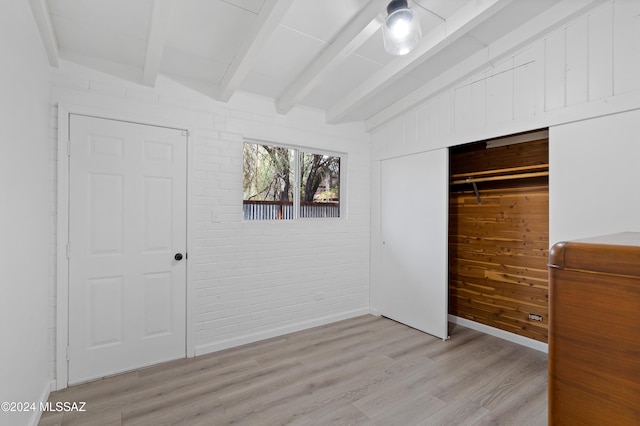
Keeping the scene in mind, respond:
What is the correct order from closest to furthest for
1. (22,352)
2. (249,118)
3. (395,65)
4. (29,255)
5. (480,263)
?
1. (22,352)
2. (29,255)
3. (395,65)
4. (249,118)
5. (480,263)

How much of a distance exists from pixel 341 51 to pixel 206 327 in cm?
279

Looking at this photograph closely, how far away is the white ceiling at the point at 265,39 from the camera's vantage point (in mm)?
2029

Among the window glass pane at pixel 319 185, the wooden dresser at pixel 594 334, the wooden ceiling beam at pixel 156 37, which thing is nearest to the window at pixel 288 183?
the window glass pane at pixel 319 185

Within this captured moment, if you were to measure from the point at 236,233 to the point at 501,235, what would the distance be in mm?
2912

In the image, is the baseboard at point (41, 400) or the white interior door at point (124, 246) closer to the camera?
the baseboard at point (41, 400)

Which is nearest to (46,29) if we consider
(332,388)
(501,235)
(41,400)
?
(41,400)

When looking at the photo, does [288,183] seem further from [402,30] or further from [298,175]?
[402,30]

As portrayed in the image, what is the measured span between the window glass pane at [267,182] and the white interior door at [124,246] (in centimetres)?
67

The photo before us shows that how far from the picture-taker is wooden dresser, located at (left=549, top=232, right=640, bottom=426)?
58 centimetres

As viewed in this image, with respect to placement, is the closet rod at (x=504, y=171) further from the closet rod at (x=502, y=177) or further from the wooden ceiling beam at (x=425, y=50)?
the wooden ceiling beam at (x=425, y=50)

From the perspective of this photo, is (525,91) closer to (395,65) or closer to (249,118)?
(395,65)

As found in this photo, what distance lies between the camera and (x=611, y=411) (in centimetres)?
60

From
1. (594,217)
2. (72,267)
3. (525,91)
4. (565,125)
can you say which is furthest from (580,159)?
(72,267)

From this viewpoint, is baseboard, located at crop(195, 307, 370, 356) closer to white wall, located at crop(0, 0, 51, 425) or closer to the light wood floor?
the light wood floor
